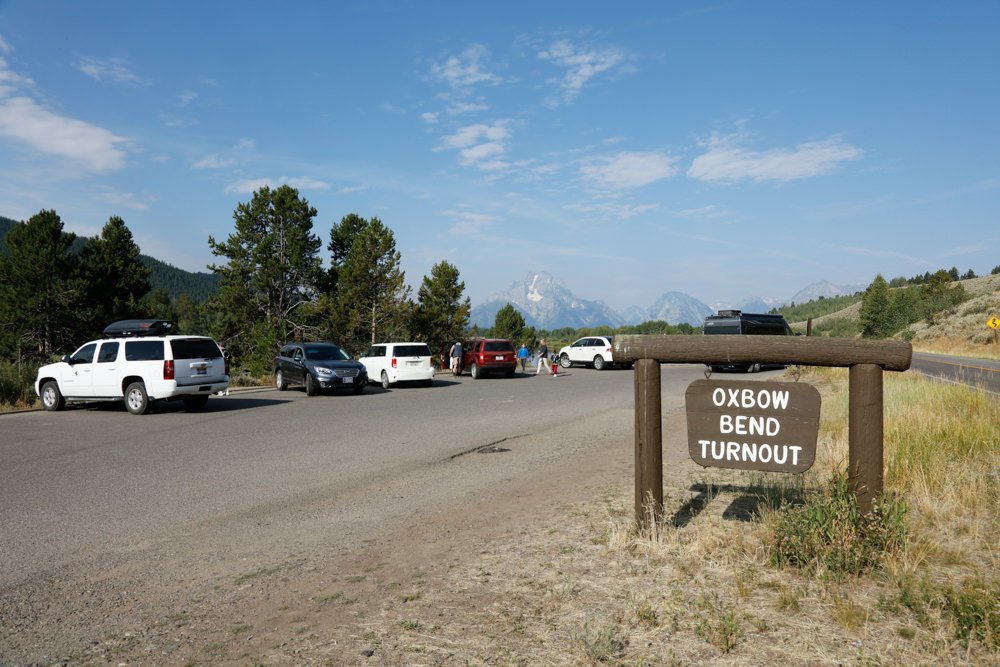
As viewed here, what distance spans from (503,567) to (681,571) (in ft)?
4.11

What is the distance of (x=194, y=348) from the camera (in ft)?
53.9

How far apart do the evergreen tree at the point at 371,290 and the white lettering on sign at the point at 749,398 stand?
111 ft

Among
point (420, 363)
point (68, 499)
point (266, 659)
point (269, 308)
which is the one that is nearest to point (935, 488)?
point (266, 659)

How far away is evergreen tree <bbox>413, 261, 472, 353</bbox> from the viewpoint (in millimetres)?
42094

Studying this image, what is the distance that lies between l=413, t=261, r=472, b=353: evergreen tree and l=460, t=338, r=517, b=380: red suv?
11.1 metres

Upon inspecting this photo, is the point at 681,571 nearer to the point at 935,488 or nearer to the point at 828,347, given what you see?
the point at 828,347

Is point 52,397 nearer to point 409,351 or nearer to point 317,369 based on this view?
point 317,369

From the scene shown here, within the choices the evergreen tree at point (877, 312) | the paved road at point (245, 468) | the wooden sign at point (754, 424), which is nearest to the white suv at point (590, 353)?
the paved road at point (245, 468)

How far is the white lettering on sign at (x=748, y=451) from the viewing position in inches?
204

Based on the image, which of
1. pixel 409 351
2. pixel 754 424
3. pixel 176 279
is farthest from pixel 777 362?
pixel 176 279

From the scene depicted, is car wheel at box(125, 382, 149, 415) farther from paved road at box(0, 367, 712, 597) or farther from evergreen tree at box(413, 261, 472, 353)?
evergreen tree at box(413, 261, 472, 353)

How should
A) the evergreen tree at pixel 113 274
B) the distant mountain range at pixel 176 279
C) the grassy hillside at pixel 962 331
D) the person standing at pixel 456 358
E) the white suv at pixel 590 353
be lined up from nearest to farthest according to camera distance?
1. the person standing at pixel 456 358
2. the white suv at pixel 590 353
3. the evergreen tree at pixel 113 274
4. the grassy hillside at pixel 962 331
5. the distant mountain range at pixel 176 279

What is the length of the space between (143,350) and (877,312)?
260 feet

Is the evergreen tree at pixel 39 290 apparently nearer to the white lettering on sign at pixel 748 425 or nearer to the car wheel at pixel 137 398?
the car wheel at pixel 137 398
